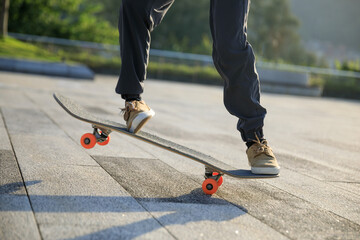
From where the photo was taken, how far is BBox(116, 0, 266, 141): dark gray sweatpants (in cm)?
256

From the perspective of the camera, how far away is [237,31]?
2559mm

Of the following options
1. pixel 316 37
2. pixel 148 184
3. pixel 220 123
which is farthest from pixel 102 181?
pixel 316 37

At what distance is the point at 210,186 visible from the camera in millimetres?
2457

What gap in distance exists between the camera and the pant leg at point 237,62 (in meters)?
2.55

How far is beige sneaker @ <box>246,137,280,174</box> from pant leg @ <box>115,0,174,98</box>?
0.76 meters

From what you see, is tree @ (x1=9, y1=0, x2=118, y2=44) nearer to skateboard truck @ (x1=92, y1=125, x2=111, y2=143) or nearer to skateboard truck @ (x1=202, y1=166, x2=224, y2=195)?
skateboard truck @ (x1=92, y1=125, x2=111, y2=143)

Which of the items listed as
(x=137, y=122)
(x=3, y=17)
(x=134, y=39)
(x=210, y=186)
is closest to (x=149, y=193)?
(x=210, y=186)

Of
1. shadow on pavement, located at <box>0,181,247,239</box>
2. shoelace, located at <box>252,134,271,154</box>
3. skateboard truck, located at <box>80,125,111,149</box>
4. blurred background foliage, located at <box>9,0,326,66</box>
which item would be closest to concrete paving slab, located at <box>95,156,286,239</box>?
shadow on pavement, located at <box>0,181,247,239</box>

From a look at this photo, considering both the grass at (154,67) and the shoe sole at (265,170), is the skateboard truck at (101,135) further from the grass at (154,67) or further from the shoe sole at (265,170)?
the grass at (154,67)

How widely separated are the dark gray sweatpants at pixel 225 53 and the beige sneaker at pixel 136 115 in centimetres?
10

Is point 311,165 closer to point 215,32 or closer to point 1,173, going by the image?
point 215,32

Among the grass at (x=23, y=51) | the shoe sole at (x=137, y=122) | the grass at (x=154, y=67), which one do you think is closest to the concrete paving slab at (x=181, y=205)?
the shoe sole at (x=137, y=122)

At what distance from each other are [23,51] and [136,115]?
13.9 m

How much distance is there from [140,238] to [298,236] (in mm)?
665
